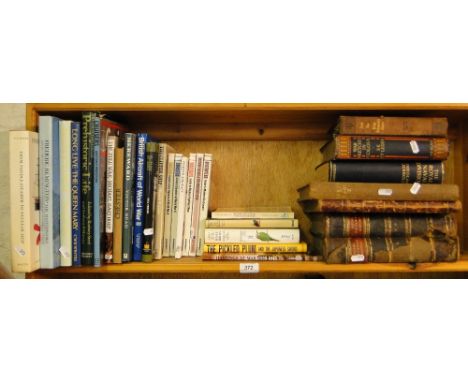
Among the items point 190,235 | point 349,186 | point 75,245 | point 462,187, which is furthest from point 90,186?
point 462,187

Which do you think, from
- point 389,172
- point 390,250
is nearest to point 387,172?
point 389,172

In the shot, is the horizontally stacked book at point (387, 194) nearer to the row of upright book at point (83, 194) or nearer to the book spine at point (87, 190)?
the row of upright book at point (83, 194)

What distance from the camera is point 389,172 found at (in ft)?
2.95

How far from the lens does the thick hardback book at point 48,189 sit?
866mm

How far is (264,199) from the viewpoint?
1.13m

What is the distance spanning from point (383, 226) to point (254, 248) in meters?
0.41

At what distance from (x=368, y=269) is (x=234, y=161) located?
598 mm

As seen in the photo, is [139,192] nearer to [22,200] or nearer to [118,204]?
[118,204]

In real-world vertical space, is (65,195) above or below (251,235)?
above

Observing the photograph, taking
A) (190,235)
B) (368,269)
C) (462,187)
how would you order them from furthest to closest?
(462,187) → (190,235) → (368,269)

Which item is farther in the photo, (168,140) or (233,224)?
(168,140)
